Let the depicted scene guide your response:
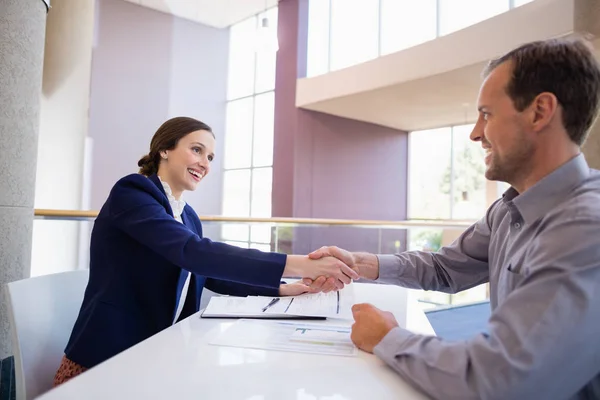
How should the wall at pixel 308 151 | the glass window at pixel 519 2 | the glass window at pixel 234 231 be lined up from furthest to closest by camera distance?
the wall at pixel 308 151 → the glass window at pixel 519 2 → the glass window at pixel 234 231

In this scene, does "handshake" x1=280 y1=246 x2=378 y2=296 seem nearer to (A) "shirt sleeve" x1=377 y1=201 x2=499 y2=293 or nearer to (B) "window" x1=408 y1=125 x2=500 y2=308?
(A) "shirt sleeve" x1=377 y1=201 x2=499 y2=293

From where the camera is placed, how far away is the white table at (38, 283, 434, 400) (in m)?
0.76

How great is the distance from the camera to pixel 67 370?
1.30 meters

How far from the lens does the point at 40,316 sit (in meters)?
1.34

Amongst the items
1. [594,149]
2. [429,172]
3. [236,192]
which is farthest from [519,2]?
[236,192]

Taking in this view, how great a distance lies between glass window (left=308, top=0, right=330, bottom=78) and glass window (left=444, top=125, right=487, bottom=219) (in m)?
3.22

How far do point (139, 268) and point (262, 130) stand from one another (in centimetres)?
955

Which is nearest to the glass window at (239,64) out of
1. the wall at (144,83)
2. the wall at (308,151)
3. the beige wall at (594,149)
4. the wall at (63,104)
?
the wall at (144,83)

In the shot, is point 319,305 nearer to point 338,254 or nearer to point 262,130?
point 338,254

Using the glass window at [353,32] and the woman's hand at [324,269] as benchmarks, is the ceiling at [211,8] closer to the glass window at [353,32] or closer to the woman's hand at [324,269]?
the glass window at [353,32]

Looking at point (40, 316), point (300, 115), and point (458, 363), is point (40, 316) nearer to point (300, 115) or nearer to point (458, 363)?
point (458, 363)

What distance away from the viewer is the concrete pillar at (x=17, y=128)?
169cm

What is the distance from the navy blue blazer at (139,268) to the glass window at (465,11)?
556 centimetres

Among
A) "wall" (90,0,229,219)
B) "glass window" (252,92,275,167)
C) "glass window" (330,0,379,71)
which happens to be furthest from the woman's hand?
"glass window" (252,92,275,167)
